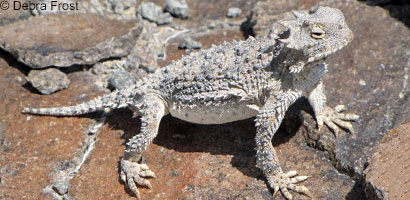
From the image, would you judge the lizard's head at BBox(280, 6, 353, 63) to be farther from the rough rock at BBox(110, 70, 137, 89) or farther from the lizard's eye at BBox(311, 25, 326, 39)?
the rough rock at BBox(110, 70, 137, 89)

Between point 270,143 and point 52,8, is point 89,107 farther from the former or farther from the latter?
point 270,143

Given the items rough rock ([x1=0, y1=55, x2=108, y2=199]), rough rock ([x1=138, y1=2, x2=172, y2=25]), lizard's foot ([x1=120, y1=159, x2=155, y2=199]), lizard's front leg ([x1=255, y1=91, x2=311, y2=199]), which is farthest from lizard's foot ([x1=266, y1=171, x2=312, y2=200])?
rough rock ([x1=138, y1=2, x2=172, y2=25])

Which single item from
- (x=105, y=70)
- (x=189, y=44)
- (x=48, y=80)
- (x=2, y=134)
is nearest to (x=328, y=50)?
(x=189, y=44)

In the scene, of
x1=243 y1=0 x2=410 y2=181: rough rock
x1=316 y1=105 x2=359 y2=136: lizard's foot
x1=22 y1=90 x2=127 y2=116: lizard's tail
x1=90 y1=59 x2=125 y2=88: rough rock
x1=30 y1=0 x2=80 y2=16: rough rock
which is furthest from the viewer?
x1=30 y1=0 x2=80 y2=16: rough rock

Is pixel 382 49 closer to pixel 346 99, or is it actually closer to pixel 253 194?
pixel 346 99

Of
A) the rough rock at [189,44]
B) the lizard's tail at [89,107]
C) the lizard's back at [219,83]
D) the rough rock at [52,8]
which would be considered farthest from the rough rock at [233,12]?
the lizard's tail at [89,107]

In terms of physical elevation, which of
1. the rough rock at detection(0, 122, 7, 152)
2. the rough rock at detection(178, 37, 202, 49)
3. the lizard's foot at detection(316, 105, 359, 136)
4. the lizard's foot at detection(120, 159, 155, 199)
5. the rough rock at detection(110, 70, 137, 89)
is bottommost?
the rough rock at detection(0, 122, 7, 152)

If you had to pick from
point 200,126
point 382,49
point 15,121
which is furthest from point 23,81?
point 382,49

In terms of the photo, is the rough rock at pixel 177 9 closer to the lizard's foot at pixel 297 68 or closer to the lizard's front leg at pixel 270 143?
the lizard's front leg at pixel 270 143
